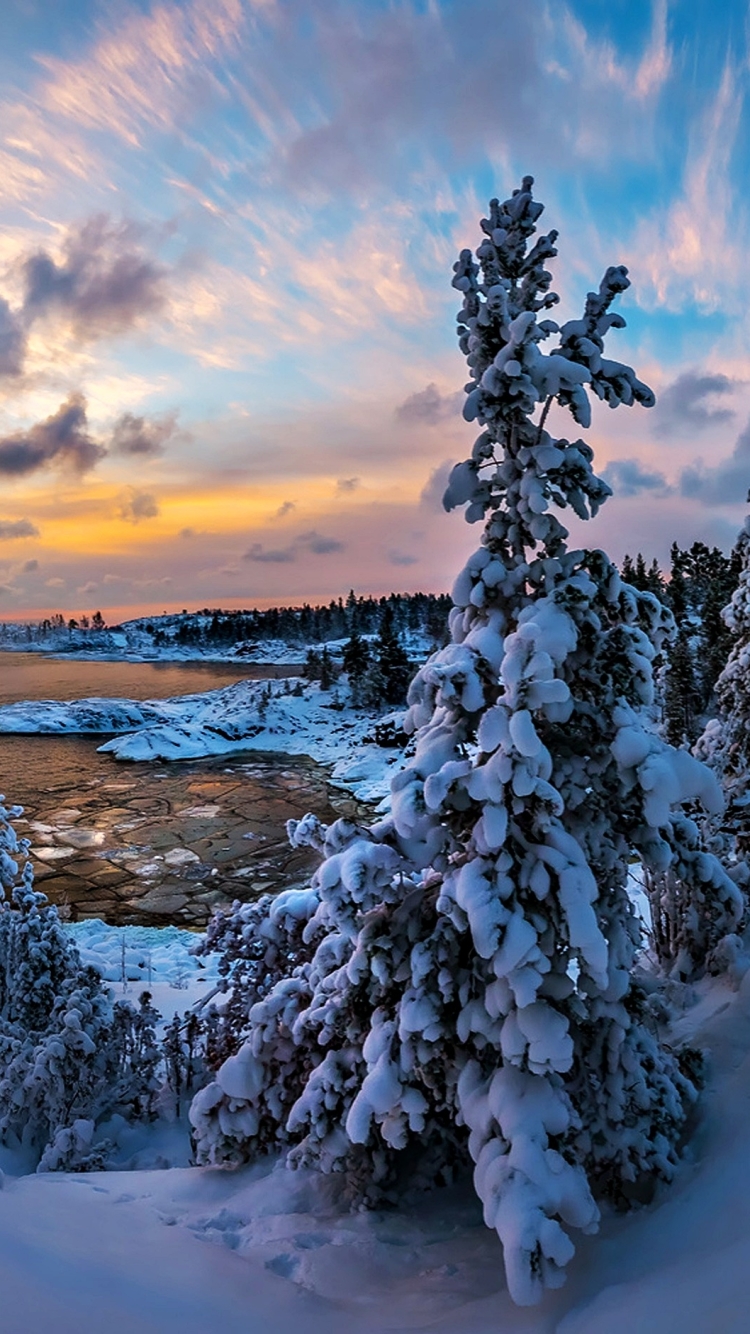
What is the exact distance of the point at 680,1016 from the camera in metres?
6.56

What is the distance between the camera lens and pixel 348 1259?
4570 mm

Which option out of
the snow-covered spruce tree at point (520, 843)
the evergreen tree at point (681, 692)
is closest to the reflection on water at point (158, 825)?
the snow-covered spruce tree at point (520, 843)

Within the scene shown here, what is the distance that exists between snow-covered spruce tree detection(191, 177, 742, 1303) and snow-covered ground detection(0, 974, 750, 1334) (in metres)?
0.33

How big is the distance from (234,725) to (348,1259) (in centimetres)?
5159

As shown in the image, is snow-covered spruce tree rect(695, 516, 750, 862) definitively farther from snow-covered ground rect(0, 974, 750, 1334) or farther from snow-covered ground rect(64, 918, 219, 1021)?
snow-covered ground rect(64, 918, 219, 1021)

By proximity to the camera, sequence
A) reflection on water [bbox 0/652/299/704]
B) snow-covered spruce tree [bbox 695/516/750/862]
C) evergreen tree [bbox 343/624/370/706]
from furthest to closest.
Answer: reflection on water [bbox 0/652/299/704] → evergreen tree [bbox 343/624/370/706] → snow-covered spruce tree [bbox 695/516/750/862]

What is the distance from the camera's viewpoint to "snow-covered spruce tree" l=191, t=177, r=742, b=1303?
13.0ft

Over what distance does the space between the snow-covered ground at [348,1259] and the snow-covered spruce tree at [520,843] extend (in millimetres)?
327

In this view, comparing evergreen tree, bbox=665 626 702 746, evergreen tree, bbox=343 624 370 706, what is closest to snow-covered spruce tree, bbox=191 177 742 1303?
evergreen tree, bbox=665 626 702 746

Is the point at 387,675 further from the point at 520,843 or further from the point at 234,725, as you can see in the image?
the point at 520,843

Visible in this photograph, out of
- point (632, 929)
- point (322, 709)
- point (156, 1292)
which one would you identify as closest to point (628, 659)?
point (632, 929)

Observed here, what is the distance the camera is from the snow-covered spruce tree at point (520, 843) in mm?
3961

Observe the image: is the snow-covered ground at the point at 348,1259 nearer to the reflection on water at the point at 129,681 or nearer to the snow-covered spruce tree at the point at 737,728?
the snow-covered spruce tree at the point at 737,728

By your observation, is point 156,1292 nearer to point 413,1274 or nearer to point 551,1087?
point 413,1274
